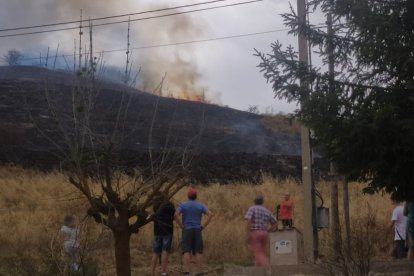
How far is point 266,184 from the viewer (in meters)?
24.2

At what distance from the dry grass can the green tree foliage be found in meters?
2.40

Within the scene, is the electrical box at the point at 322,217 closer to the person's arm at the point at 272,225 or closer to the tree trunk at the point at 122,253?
the person's arm at the point at 272,225

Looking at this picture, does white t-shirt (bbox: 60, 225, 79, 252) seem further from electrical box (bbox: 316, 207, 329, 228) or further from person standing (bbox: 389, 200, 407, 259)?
person standing (bbox: 389, 200, 407, 259)

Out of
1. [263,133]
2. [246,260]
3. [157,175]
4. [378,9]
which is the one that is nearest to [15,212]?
[246,260]

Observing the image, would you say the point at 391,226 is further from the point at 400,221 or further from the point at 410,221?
the point at 410,221

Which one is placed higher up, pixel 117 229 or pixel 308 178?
pixel 308 178

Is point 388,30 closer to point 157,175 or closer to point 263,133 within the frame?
point 157,175

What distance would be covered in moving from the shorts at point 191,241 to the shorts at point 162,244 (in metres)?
0.32

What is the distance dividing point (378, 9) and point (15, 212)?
48.0 ft

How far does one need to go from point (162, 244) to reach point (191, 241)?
2.14 ft

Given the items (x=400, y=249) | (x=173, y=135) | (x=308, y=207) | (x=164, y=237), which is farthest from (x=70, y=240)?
(x=173, y=135)

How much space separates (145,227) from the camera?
16.4 m

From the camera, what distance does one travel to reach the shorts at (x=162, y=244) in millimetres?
10852

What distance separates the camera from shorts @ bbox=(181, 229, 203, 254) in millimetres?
10598
